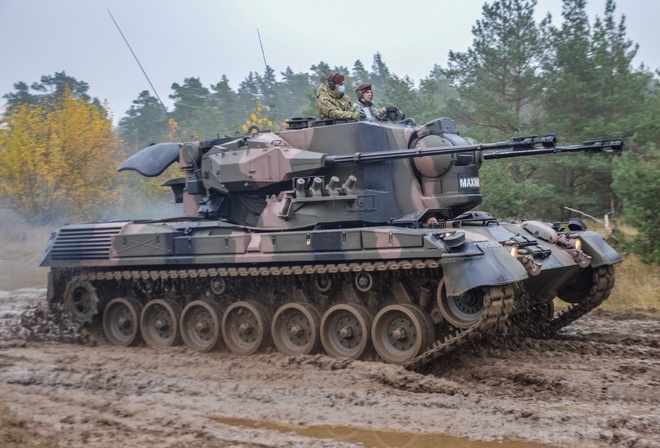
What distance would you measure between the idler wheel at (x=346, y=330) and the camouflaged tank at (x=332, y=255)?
0.02 m

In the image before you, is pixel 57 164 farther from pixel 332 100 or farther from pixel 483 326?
pixel 483 326

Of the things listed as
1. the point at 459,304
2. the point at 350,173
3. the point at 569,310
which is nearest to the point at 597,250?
the point at 569,310

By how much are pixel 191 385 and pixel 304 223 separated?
2.91 meters

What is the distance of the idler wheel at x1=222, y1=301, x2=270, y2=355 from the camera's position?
1129 centimetres

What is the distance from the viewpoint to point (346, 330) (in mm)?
10391

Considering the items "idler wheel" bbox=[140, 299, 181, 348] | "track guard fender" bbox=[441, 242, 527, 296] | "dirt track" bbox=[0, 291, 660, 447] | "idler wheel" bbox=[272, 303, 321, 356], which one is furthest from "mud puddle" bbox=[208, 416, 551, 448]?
"idler wheel" bbox=[140, 299, 181, 348]

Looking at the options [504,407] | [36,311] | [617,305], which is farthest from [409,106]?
[504,407]

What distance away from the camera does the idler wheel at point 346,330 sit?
10234mm

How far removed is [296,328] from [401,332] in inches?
70.7

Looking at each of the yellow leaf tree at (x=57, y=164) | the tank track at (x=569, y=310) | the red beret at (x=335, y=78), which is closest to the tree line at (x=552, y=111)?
the yellow leaf tree at (x=57, y=164)

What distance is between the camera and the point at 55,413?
8031 mm

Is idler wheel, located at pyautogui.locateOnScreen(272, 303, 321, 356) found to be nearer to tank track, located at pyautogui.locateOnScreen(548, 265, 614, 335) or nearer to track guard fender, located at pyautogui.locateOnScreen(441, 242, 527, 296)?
track guard fender, located at pyautogui.locateOnScreen(441, 242, 527, 296)

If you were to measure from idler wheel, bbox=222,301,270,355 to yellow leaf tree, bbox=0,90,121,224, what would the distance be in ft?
72.2

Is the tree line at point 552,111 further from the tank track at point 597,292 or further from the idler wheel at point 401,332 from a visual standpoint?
the idler wheel at point 401,332
